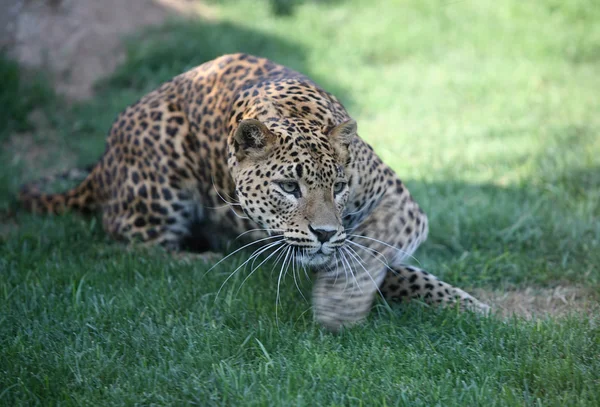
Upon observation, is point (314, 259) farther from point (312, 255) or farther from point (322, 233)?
point (322, 233)

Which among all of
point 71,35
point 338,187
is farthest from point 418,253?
point 71,35

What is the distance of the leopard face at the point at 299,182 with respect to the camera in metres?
4.48

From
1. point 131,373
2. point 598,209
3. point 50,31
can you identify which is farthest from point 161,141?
point 50,31

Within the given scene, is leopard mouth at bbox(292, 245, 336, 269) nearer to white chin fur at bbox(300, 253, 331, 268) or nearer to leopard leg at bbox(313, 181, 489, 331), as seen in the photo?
white chin fur at bbox(300, 253, 331, 268)

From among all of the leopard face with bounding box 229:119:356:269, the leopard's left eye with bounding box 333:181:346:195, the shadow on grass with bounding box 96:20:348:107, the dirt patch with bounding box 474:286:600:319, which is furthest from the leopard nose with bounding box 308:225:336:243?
the shadow on grass with bounding box 96:20:348:107

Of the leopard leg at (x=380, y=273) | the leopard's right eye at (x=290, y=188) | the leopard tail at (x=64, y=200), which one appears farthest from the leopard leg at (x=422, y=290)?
the leopard tail at (x=64, y=200)

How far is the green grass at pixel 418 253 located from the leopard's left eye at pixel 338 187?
86 cm

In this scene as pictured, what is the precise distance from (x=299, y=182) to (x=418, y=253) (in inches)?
83.8

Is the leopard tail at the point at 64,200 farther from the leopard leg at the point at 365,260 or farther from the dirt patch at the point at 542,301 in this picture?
the dirt patch at the point at 542,301

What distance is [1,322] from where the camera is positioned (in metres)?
4.70

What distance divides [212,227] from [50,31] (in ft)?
17.1

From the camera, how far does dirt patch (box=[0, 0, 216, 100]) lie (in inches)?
378

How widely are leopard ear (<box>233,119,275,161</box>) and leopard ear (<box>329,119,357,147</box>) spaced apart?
40 cm

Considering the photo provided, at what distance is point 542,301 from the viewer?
5.45 meters
